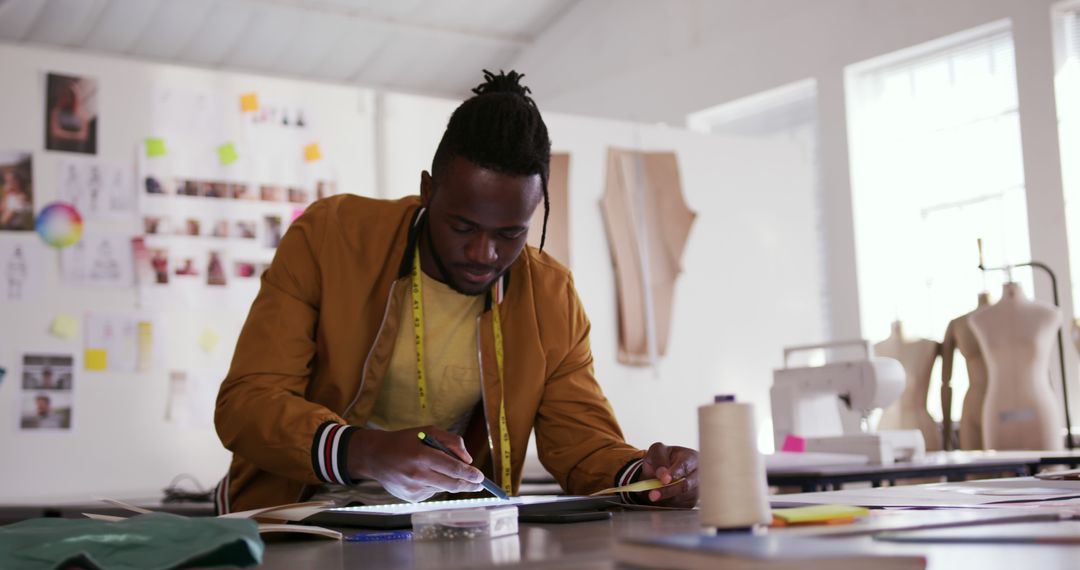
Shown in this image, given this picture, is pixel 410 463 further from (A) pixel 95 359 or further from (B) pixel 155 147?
(B) pixel 155 147

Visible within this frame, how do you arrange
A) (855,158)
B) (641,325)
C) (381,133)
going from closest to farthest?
(381,133)
(641,325)
(855,158)

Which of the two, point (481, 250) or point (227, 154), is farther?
point (227, 154)

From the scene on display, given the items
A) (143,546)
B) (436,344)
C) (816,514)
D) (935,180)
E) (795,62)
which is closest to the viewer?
(143,546)

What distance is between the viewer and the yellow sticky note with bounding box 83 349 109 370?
3.48m

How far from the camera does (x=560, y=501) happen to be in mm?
1382

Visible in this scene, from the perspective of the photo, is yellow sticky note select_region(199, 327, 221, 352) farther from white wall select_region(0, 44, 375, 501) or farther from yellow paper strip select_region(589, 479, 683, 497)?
yellow paper strip select_region(589, 479, 683, 497)

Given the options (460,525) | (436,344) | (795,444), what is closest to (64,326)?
(436,344)

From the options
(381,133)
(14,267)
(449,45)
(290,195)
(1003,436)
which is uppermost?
(449,45)

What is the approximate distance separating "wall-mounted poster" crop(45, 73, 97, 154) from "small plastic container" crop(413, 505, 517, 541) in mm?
2819

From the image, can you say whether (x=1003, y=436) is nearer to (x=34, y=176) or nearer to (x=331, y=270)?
(x=331, y=270)

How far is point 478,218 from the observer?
65.4 inches

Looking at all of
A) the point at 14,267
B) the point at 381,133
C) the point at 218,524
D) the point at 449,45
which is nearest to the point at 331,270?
the point at 218,524

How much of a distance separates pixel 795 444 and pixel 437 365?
1.62 m

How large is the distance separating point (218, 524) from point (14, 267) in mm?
2835
